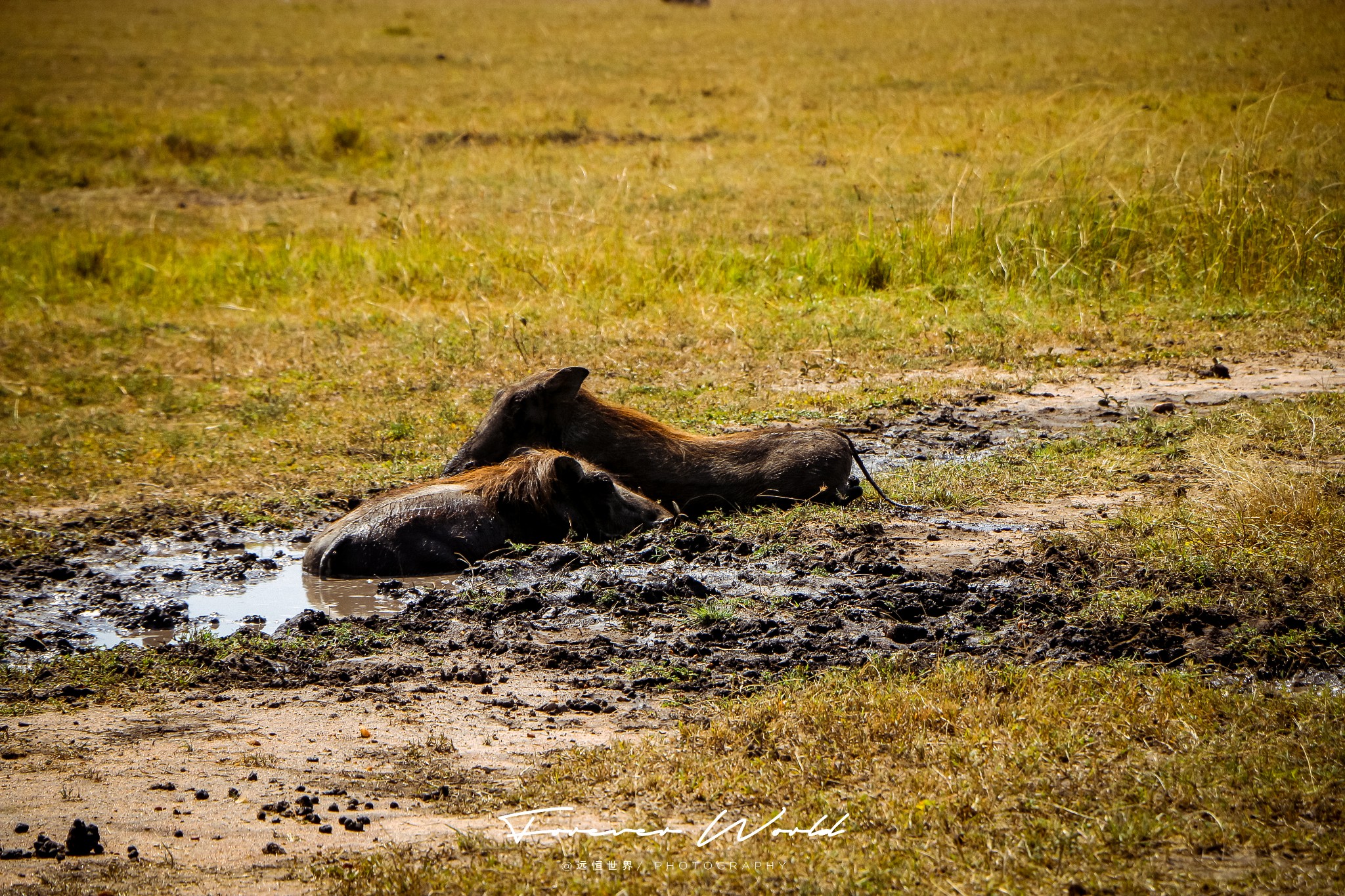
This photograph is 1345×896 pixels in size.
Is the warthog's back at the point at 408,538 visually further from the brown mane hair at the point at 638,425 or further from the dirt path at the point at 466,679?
the brown mane hair at the point at 638,425

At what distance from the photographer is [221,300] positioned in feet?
31.9

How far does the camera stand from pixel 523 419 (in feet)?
18.2

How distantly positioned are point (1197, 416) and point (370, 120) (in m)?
14.7

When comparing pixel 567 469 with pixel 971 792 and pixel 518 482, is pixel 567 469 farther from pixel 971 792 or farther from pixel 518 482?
pixel 971 792

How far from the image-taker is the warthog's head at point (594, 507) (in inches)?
198

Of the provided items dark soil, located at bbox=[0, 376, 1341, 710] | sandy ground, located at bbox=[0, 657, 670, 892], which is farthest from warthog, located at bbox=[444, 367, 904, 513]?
sandy ground, located at bbox=[0, 657, 670, 892]

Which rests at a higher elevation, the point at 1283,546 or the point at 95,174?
the point at 95,174

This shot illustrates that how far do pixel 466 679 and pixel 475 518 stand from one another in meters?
1.30

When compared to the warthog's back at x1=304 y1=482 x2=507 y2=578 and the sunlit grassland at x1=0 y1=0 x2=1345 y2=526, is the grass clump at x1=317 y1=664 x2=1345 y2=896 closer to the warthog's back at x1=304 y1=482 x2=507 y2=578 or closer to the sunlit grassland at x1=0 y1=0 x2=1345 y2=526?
the warthog's back at x1=304 y1=482 x2=507 y2=578

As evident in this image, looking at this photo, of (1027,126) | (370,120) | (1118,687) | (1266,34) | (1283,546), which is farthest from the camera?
(370,120)

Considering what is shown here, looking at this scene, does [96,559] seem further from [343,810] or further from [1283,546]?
[1283,546]

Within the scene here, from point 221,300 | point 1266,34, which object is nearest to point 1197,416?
point 221,300

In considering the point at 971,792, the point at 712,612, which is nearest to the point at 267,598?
the point at 712,612
